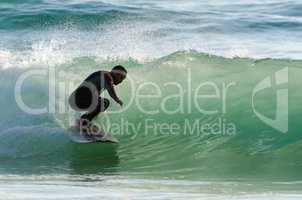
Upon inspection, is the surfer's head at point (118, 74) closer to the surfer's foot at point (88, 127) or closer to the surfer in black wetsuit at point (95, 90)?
the surfer in black wetsuit at point (95, 90)

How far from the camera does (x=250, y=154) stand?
1223cm

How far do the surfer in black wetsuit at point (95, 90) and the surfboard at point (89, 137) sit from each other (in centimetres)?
23

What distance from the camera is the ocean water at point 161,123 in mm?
10242

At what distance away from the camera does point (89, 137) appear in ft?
40.2

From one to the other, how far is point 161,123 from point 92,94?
7.31ft

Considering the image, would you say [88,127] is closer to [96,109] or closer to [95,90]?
[96,109]

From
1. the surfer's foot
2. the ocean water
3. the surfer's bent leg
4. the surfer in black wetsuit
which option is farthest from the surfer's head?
the ocean water

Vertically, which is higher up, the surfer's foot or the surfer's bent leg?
the surfer's bent leg

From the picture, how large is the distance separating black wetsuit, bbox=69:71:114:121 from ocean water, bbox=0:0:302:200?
2.24ft

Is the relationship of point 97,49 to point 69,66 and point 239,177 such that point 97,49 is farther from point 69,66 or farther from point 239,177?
point 239,177

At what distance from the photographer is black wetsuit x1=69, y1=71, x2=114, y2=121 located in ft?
39.3

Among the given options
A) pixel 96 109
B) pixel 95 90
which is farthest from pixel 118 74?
pixel 96 109

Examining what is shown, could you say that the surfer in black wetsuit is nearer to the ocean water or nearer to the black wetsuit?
the black wetsuit

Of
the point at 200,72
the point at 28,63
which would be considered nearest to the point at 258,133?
the point at 200,72
